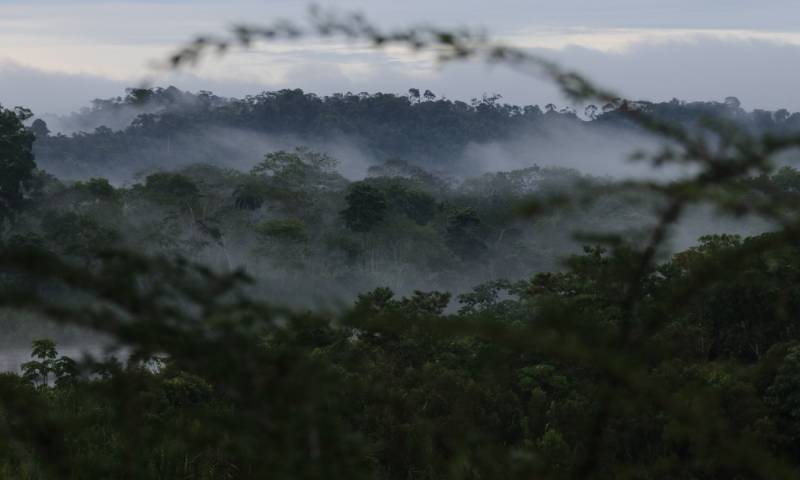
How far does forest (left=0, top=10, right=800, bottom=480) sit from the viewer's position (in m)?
1.54

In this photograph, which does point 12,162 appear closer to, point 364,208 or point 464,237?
point 364,208

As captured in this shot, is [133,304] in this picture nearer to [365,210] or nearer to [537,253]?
[365,210]

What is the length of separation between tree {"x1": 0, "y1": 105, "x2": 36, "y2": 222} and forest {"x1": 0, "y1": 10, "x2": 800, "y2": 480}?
0.05 metres

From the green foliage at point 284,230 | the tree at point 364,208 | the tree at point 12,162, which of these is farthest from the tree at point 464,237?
Answer: the tree at point 12,162

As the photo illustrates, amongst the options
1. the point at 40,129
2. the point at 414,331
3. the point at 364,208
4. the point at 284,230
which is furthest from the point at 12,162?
the point at 40,129

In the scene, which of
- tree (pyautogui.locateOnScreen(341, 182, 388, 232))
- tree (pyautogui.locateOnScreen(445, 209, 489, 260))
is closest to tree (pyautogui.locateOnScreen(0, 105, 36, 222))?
tree (pyautogui.locateOnScreen(341, 182, 388, 232))

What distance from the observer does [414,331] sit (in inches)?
98.8

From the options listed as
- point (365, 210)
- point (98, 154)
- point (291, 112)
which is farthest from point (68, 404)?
point (291, 112)

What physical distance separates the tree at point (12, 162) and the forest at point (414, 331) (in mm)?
53

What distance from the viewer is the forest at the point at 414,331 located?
1.54 metres

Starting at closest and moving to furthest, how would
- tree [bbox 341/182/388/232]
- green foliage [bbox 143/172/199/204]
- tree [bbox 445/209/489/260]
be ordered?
green foliage [bbox 143/172/199/204] → tree [bbox 341/182/388/232] → tree [bbox 445/209/489/260]

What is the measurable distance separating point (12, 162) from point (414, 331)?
20.7 metres

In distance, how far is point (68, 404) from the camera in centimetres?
703

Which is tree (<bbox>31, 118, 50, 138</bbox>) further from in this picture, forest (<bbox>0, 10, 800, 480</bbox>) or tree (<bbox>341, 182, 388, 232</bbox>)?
tree (<bbox>341, 182, 388, 232</bbox>)
